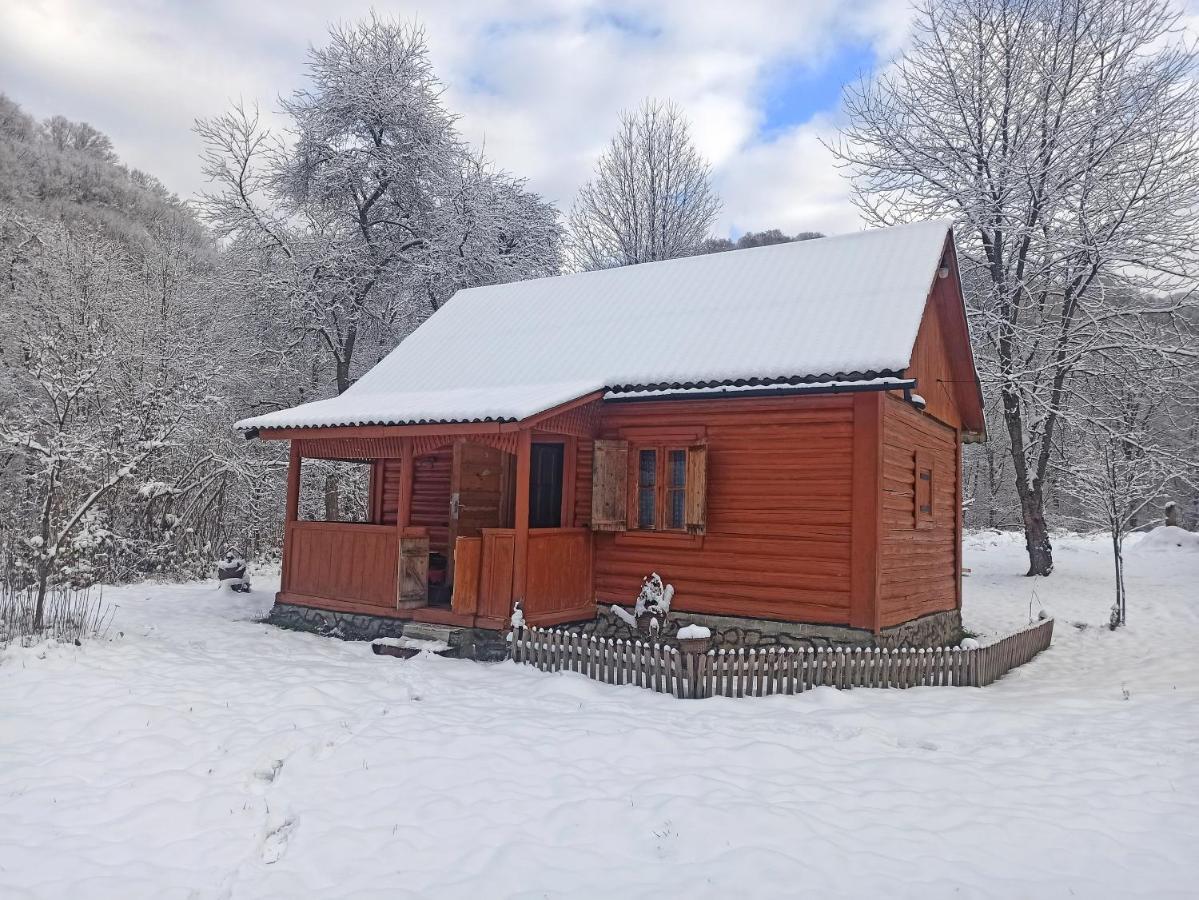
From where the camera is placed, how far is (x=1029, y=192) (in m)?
19.3

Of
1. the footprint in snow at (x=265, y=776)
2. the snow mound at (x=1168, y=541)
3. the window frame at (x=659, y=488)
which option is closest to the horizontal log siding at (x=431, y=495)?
the window frame at (x=659, y=488)

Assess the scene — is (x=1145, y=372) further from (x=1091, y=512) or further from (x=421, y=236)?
(x=421, y=236)

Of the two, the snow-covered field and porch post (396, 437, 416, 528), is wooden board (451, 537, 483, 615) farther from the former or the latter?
porch post (396, 437, 416, 528)

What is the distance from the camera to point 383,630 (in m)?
Result: 12.0

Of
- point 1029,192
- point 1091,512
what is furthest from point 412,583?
point 1091,512

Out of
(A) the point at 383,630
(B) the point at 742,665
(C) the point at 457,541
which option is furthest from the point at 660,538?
(A) the point at 383,630

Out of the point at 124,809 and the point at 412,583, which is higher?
the point at 412,583

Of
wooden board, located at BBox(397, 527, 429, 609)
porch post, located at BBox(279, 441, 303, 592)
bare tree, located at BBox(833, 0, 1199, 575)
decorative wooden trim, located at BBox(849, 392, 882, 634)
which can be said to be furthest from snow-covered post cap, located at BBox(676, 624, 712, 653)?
bare tree, located at BBox(833, 0, 1199, 575)

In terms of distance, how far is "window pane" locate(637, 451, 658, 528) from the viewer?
11.8m

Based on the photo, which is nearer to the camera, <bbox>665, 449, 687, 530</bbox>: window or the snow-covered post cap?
the snow-covered post cap

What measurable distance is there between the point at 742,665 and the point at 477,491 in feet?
18.9

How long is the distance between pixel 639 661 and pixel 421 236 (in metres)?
18.3

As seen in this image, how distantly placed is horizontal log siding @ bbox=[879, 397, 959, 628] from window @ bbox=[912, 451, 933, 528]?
0.08 metres

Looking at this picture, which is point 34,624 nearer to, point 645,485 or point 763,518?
point 645,485
